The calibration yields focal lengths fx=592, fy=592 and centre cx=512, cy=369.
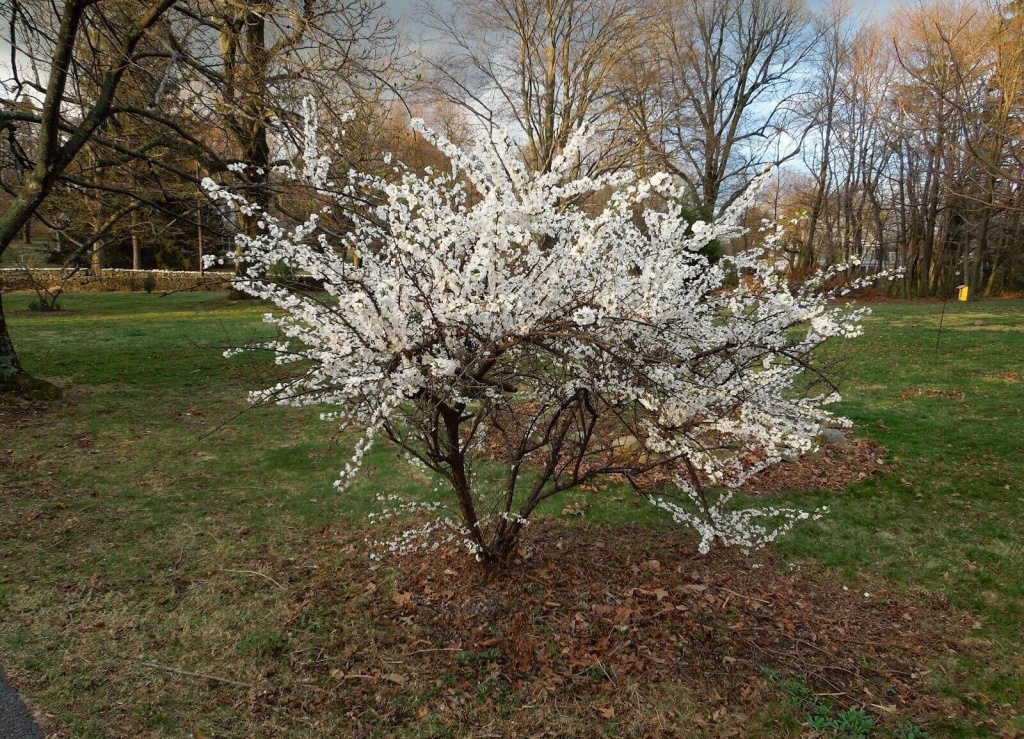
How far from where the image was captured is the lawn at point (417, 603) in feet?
10.1

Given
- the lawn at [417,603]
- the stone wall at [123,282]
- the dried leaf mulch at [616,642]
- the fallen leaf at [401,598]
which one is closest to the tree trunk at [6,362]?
the lawn at [417,603]

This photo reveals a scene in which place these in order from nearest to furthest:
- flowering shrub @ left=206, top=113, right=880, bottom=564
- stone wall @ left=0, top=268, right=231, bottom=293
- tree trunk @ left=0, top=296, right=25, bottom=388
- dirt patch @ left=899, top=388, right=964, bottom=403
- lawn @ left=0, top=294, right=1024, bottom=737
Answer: flowering shrub @ left=206, top=113, right=880, bottom=564, lawn @ left=0, top=294, right=1024, bottom=737, tree trunk @ left=0, top=296, right=25, bottom=388, dirt patch @ left=899, top=388, right=964, bottom=403, stone wall @ left=0, top=268, right=231, bottom=293

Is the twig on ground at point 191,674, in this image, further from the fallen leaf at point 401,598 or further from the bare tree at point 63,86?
the bare tree at point 63,86

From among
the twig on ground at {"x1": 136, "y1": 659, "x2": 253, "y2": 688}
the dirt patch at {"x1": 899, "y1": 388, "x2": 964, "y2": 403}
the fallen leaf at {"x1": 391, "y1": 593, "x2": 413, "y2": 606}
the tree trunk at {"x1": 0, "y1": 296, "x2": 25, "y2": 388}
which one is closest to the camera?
the twig on ground at {"x1": 136, "y1": 659, "x2": 253, "y2": 688}

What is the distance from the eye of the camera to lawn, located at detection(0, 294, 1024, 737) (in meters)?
3.07

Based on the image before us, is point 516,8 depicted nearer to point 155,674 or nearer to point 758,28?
point 758,28

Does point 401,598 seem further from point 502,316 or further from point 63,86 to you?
point 63,86

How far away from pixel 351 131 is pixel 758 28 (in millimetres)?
24528

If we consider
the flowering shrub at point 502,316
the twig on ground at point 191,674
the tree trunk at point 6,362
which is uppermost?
the flowering shrub at point 502,316

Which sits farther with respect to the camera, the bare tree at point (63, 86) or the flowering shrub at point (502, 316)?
the bare tree at point (63, 86)

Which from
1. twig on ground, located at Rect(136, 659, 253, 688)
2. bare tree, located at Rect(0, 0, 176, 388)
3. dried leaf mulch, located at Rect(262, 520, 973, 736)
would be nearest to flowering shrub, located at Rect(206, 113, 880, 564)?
dried leaf mulch, located at Rect(262, 520, 973, 736)

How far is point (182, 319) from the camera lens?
15.8 m

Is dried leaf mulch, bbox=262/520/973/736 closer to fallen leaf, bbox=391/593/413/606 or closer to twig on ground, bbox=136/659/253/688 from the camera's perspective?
fallen leaf, bbox=391/593/413/606

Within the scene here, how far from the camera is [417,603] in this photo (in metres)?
3.91
